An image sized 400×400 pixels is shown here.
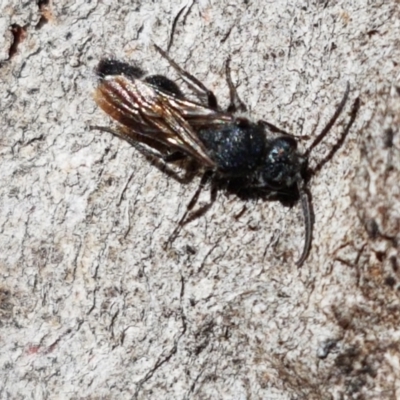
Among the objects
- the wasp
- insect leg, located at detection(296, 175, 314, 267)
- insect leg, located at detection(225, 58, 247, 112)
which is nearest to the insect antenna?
the wasp

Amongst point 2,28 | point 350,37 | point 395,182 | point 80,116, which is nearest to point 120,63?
point 80,116

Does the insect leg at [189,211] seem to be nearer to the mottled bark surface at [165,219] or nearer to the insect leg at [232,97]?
the mottled bark surface at [165,219]

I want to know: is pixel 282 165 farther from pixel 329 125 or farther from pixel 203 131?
pixel 203 131

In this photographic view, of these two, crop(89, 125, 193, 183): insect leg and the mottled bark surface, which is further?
crop(89, 125, 193, 183): insect leg

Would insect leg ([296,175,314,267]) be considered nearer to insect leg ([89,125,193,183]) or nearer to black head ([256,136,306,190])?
black head ([256,136,306,190])

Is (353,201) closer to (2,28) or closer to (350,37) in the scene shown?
(350,37)
